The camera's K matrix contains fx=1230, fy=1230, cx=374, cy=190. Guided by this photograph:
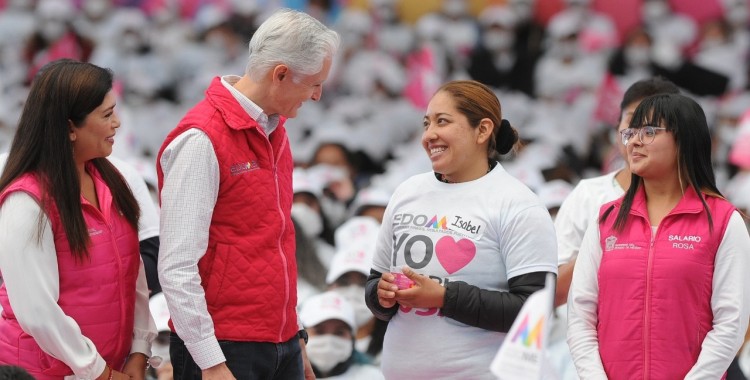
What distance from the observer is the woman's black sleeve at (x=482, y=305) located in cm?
370

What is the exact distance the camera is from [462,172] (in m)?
3.95

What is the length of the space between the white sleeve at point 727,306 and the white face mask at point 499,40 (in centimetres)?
1007

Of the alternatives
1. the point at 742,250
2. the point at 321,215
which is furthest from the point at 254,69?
the point at 321,215

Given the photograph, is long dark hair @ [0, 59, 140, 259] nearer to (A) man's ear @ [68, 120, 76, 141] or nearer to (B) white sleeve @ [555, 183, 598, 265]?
(A) man's ear @ [68, 120, 76, 141]

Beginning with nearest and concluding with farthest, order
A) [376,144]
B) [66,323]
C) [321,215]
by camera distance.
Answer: [66,323] → [321,215] → [376,144]

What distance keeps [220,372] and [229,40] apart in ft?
36.1

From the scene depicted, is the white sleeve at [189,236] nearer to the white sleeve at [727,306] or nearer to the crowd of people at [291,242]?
the crowd of people at [291,242]

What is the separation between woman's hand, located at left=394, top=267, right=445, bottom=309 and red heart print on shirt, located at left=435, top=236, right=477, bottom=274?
10cm

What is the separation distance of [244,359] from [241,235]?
1.23 ft

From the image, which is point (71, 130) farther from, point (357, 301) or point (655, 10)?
point (655, 10)

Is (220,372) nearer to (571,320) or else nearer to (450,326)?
(450,326)

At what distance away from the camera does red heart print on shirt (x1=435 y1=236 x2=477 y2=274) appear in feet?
12.5

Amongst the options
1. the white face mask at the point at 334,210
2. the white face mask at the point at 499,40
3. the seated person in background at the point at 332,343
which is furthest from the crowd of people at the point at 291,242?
the white face mask at the point at 499,40

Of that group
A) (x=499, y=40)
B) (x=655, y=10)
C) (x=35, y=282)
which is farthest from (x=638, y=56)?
(x=35, y=282)
